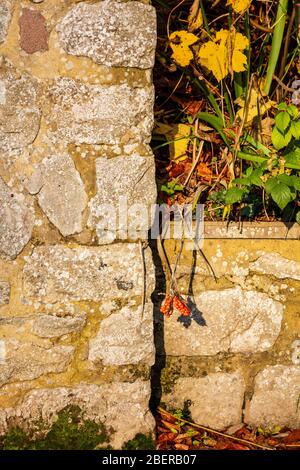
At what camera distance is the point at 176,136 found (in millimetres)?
2906

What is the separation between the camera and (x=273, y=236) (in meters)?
2.75

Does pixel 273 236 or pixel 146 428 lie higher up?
pixel 273 236

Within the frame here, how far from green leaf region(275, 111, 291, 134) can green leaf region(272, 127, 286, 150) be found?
4 cm

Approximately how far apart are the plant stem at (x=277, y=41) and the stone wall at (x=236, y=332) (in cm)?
66

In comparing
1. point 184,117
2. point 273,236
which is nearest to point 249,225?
point 273,236

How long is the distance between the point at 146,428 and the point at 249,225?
0.91 meters

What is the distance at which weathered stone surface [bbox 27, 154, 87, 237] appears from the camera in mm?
2391

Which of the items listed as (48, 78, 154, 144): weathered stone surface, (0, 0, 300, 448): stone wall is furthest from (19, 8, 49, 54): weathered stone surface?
(48, 78, 154, 144): weathered stone surface

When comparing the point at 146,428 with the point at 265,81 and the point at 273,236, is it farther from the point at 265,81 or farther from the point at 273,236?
the point at 265,81

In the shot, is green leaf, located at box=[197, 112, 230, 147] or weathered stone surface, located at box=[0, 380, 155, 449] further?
green leaf, located at box=[197, 112, 230, 147]

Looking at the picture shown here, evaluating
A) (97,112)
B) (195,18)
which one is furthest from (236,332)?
(195,18)

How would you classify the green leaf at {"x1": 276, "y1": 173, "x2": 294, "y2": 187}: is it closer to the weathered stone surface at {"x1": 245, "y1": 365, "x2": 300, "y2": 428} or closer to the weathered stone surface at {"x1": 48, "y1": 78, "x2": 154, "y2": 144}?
the weathered stone surface at {"x1": 48, "y1": 78, "x2": 154, "y2": 144}

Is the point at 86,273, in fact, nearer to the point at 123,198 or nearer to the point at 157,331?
the point at 123,198

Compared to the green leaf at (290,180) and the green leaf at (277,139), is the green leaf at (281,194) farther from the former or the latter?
the green leaf at (277,139)
